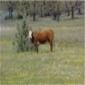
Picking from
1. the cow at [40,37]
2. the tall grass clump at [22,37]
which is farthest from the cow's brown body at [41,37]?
the tall grass clump at [22,37]

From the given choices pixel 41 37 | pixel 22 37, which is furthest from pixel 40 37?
pixel 22 37

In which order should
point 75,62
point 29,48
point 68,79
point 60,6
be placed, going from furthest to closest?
1. point 60,6
2. point 29,48
3. point 75,62
4. point 68,79

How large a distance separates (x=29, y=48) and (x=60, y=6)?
28.4 meters

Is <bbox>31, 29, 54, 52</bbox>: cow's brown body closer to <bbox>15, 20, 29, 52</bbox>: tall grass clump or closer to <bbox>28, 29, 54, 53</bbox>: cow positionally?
<bbox>28, 29, 54, 53</bbox>: cow

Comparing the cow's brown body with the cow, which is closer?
the cow

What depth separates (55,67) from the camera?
16.4m

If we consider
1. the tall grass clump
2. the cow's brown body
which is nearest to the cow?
the cow's brown body

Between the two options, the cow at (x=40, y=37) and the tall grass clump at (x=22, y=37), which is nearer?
the cow at (x=40, y=37)

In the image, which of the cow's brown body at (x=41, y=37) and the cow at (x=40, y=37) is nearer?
the cow at (x=40, y=37)

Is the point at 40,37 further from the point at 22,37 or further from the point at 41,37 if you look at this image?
the point at 22,37

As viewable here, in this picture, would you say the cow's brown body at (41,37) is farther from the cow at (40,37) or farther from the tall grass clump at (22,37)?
the tall grass clump at (22,37)

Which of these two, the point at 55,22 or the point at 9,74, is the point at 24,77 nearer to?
the point at 9,74

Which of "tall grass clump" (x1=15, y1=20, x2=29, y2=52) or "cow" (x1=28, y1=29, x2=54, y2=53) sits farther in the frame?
"tall grass clump" (x1=15, y1=20, x2=29, y2=52)

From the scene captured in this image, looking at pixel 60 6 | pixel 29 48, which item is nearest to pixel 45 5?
pixel 60 6
